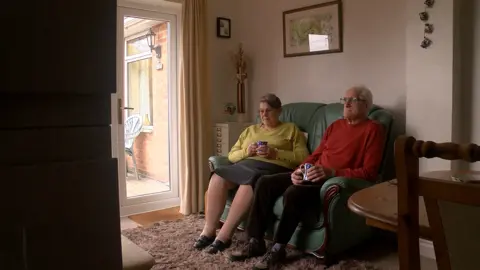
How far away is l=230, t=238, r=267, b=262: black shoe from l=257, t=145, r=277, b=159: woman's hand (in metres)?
0.64

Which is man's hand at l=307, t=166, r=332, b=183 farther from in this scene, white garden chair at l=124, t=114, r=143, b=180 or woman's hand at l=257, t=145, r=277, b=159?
white garden chair at l=124, t=114, r=143, b=180

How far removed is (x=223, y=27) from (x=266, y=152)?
1.71 metres

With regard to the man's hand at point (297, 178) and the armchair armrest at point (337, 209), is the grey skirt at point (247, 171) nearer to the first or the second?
the man's hand at point (297, 178)

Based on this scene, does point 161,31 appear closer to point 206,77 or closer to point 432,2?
point 206,77

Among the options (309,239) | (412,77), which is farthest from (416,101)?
(309,239)

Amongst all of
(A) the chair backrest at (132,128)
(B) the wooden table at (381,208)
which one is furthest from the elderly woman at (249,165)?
(B) the wooden table at (381,208)

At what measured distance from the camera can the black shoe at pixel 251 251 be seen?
2.47 m

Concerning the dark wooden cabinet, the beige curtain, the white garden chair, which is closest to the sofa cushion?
the beige curtain

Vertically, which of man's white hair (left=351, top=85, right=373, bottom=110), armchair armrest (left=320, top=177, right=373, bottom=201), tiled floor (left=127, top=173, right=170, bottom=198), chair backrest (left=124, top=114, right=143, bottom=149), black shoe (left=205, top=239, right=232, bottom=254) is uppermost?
man's white hair (left=351, top=85, right=373, bottom=110)

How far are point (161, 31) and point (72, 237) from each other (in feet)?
11.9

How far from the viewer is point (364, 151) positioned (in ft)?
8.43

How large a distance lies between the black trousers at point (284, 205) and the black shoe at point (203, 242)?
35cm

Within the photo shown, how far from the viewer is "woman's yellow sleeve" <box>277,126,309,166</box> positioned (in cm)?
293

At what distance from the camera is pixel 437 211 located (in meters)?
0.85
